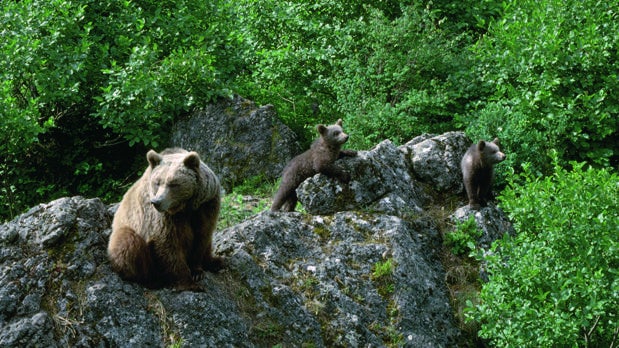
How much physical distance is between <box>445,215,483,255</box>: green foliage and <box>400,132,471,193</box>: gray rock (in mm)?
856

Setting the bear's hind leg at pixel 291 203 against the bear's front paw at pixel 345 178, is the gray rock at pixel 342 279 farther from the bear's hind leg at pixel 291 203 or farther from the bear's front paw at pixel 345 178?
the bear's hind leg at pixel 291 203

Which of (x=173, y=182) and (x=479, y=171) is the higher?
(x=173, y=182)

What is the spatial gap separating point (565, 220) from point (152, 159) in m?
3.62

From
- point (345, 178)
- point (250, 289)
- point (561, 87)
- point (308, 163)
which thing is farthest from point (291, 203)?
point (561, 87)

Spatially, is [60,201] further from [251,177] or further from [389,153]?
[251,177]

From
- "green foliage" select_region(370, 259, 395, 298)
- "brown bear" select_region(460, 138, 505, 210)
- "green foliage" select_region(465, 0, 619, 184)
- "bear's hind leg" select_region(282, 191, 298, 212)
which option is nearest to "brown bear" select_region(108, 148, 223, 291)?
"green foliage" select_region(370, 259, 395, 298)

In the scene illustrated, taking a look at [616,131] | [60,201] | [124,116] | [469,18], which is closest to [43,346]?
[60,201]

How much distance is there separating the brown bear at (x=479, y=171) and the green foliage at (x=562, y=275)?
1571 millimetres

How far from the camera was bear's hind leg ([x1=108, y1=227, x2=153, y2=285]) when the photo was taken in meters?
5.41

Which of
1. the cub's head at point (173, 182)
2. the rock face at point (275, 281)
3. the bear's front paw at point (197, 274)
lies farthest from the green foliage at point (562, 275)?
the cub's head at point (173, 182)

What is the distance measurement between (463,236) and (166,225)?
3.43 metres

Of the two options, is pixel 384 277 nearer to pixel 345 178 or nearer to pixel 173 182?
pixel 345 178

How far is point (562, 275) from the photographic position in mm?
5996

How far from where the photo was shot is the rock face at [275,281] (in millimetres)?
5176
